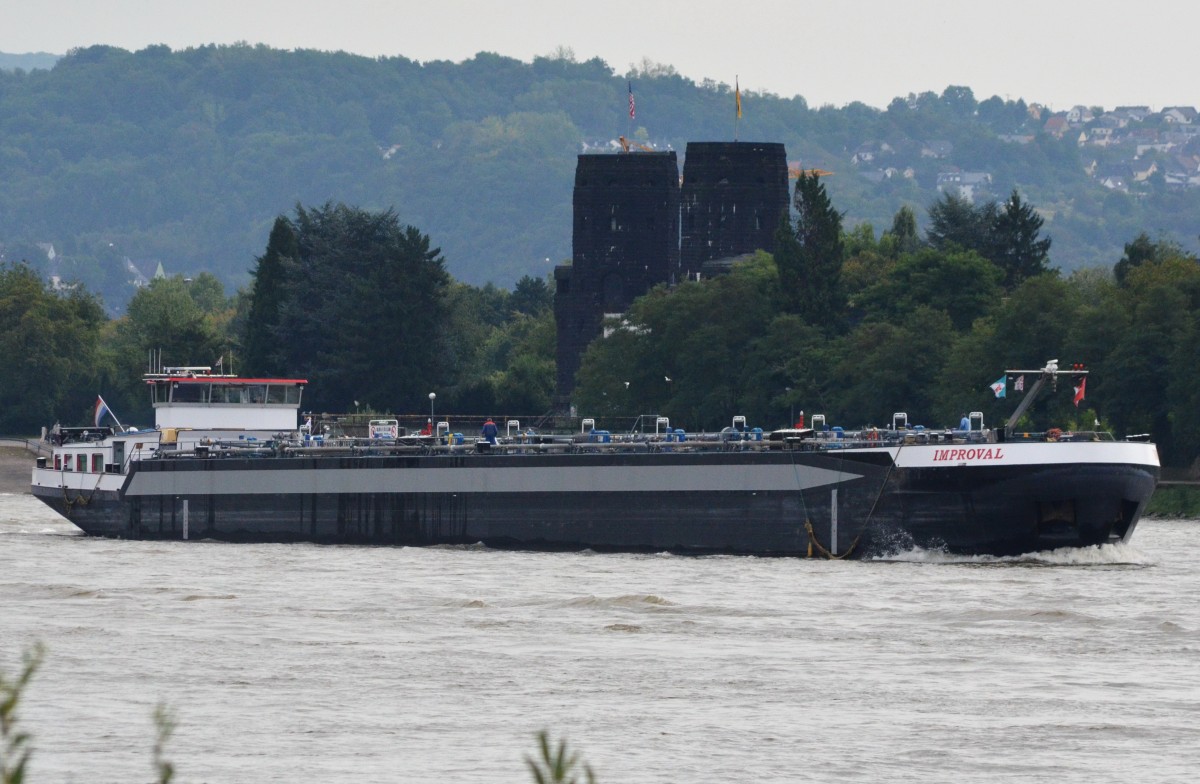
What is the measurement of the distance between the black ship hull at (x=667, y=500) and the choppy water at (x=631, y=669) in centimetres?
106

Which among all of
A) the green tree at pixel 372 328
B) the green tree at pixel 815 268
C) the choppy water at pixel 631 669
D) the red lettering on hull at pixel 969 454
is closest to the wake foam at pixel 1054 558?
the choppy water at pixel 631 669

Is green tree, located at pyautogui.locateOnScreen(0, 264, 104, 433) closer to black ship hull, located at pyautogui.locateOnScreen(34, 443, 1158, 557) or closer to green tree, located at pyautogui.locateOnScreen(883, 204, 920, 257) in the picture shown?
green tree, located at pyautogui.locateOnScreen(883, 204, 920, 257)

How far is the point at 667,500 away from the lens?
57.1 m

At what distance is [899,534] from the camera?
175ft

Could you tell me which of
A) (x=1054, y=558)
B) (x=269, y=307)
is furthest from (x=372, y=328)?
(x=1054, y=558)

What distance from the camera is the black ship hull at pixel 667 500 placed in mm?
52375

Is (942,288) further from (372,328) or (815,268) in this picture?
(372,328)

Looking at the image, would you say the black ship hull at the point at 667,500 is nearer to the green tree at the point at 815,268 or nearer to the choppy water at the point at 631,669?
the choppy water at the point at 631,669

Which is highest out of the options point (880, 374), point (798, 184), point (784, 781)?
point (798, 184)

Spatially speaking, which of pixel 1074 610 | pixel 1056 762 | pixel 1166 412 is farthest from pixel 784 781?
pixel 1166 412

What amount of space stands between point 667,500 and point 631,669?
21.3 metres

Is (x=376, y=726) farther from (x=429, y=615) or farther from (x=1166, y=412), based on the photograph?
(x=1166, y=412)

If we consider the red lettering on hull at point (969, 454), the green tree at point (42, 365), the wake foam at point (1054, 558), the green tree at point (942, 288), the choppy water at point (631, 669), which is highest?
the green tree at point (942, 288)

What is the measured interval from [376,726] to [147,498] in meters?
40.5
